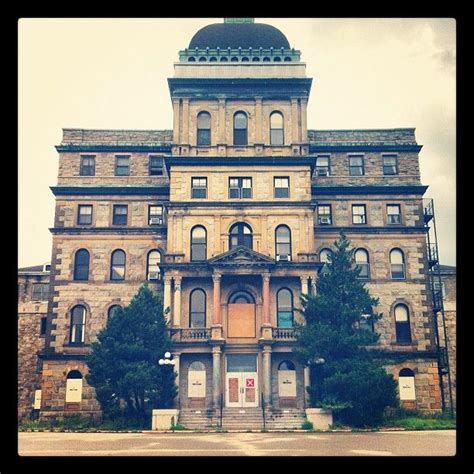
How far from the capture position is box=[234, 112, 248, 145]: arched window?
40.4 meters

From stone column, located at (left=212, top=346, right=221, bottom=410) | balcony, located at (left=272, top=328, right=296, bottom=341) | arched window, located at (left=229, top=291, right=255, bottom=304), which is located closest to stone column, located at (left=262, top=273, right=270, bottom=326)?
balcony, located at (left=272, top=328, right=296, bottom=341)

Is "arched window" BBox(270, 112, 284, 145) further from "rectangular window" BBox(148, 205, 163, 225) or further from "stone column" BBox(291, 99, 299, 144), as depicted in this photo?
"rectangular window" BBox(148, 205, 163, 225)

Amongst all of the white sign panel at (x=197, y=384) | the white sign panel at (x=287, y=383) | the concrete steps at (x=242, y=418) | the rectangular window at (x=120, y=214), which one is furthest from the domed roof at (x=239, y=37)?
the concrete steps at (x=242, y=418)

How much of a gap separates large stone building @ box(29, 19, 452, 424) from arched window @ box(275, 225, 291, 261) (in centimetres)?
7

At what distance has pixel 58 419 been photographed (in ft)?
123

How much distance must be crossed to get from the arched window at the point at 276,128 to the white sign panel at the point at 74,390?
1759cm

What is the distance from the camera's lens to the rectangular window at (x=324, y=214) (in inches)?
1645

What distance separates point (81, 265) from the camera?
40500 millimetres

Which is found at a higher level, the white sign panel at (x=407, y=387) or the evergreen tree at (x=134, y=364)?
the evergreen tree at (x=134, y=364)

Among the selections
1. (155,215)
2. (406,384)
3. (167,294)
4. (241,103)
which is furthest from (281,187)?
(406,384)

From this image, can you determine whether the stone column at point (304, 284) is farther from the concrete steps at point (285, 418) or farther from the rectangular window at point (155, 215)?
the rectangular window at point (155, 215)

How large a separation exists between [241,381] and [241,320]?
324cm
